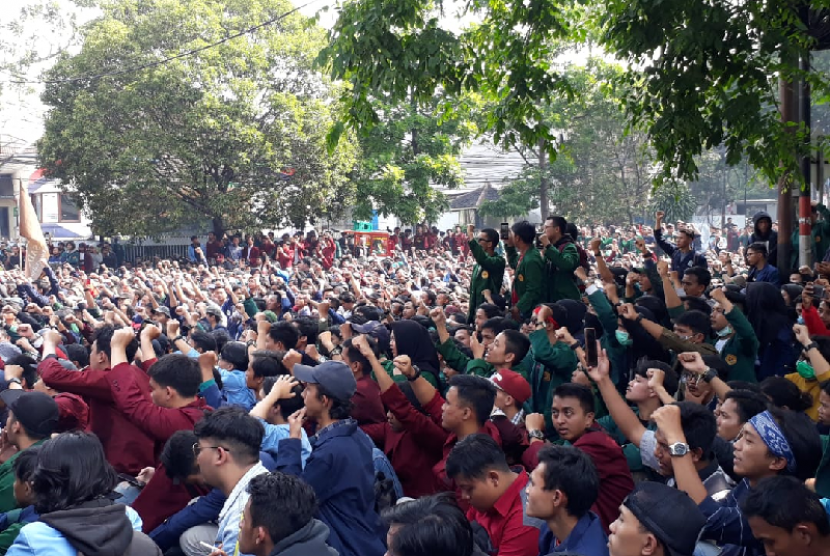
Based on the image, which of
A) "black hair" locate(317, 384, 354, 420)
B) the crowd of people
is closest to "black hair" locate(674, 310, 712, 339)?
the crowd of people

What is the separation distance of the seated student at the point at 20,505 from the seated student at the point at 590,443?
232cm

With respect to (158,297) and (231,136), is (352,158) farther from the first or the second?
(158,297)

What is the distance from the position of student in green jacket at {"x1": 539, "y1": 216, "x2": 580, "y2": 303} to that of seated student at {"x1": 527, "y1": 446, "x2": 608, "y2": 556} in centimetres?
489

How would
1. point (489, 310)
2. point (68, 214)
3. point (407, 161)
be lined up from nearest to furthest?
point (489, 310) → point (407, 161) → point (68, 214)

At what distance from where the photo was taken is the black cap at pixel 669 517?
3.38 meters

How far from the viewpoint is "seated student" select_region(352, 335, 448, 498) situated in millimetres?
5227

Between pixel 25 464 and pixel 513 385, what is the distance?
273cm

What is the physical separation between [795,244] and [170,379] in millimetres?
7906

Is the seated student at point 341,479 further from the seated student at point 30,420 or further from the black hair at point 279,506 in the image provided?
the seated student at point 30,420

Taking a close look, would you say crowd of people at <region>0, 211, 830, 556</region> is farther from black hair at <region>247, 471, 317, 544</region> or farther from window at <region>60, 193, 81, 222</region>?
window at <region>60, 193, 81, 222</region>

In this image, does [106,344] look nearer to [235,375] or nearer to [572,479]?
[235,375]

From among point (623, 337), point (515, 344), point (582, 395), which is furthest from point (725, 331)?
point (582, 395)

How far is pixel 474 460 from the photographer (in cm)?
409

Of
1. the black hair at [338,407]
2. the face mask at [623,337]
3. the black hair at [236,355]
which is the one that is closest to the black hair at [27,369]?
the black hair at [236,355]
